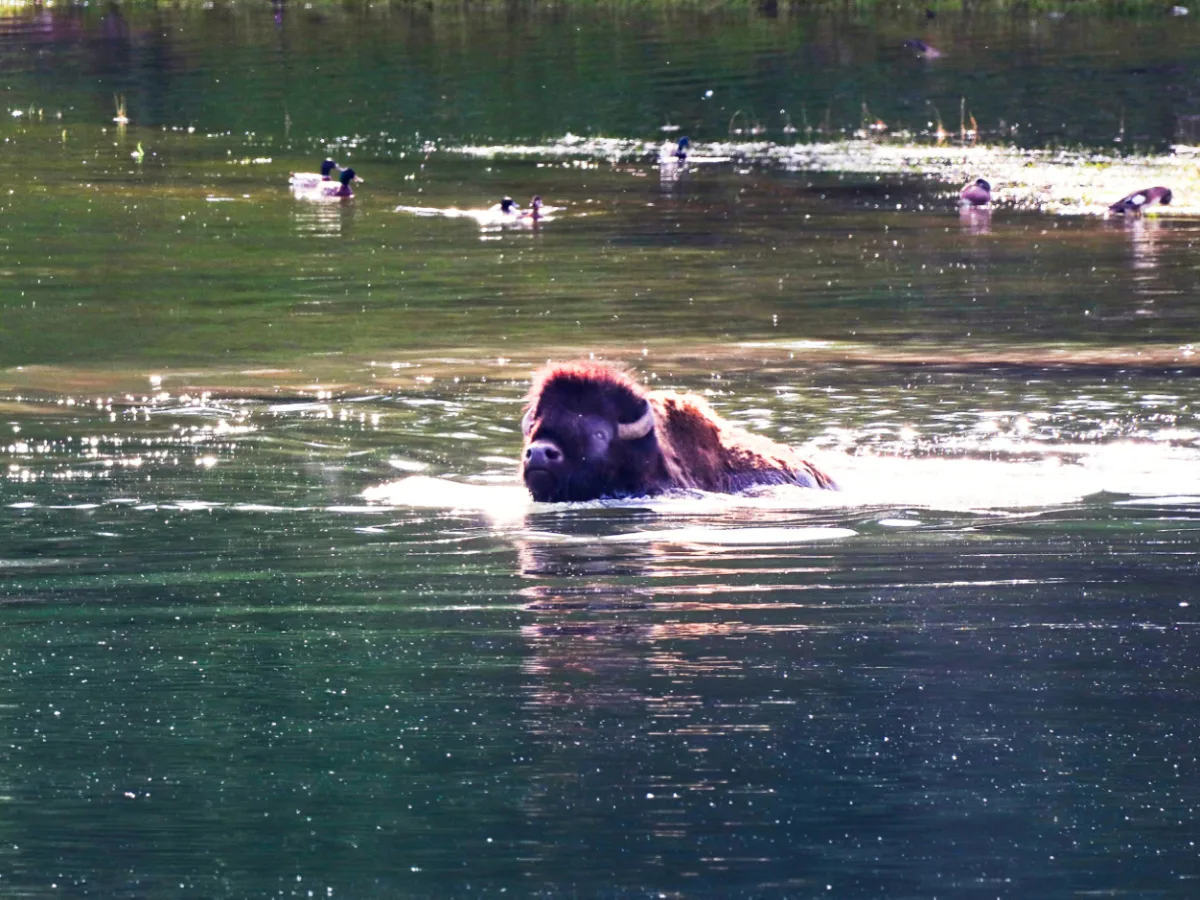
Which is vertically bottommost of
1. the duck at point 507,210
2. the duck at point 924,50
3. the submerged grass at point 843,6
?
the duck at point 507,210

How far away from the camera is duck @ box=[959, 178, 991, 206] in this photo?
37.0 m

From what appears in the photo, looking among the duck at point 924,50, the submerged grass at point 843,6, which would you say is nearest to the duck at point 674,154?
the duck at point 924,50

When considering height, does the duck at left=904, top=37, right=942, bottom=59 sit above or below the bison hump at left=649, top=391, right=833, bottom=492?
above

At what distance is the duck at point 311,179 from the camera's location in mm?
40531

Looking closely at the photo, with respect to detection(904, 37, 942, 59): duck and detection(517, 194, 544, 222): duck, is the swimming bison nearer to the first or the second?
detection(517, 194, 544, 222): duck

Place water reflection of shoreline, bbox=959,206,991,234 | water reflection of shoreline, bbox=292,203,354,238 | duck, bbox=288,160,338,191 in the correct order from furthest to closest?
duck, bbox=288,160,338,191
water reflection of shoreline, bbox=292,203,354,238
water reflection of shoreline, bbox=959,206,991,234

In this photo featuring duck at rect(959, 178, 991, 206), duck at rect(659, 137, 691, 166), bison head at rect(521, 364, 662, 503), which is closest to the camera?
bison head at rect(521, 364, 662, 503)

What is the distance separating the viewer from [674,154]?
45.7 m

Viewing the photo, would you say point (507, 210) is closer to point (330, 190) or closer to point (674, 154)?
point (330, 190)

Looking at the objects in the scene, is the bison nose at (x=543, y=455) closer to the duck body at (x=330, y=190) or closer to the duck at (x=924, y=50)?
the duck body at (x=330, y=190)

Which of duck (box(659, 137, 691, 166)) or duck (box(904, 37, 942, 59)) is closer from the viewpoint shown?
duck (box(659, 137, 691, 166))

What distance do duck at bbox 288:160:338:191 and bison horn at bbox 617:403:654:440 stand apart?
26470mm

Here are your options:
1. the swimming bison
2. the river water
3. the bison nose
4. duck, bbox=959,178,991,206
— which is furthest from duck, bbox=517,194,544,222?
the bison nose

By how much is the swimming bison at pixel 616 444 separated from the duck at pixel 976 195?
73.6 ft
